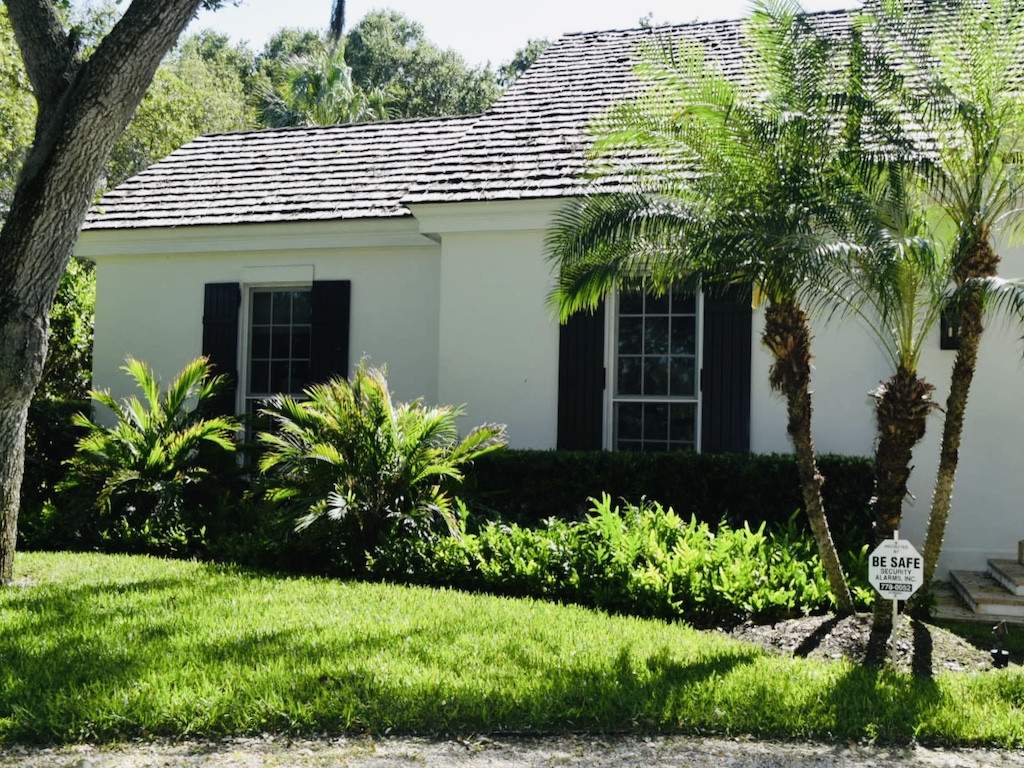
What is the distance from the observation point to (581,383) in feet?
32.9

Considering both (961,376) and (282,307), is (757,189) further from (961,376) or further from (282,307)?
(282,307)

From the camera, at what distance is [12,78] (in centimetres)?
1848

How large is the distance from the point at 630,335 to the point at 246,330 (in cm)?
516

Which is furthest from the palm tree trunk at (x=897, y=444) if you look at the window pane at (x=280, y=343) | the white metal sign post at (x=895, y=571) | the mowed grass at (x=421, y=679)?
the window pane at (x=280, y=343)

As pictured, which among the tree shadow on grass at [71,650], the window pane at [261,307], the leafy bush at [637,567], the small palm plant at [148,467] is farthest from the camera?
the window pane at [261,307]

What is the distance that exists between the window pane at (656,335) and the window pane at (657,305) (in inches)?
3.0

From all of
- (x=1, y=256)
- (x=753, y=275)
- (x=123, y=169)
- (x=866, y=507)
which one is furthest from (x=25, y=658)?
(x=123, y=169)

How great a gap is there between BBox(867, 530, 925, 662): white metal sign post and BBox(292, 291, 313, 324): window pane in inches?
329

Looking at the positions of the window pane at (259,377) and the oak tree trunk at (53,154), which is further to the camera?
the window pane at (259,377)

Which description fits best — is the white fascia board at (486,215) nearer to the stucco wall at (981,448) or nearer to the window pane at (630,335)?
the window pane at (630,335)

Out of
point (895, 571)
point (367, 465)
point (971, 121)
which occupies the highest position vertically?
point (971, 121)

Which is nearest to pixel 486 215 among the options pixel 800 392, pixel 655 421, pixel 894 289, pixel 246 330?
pixel 655 421

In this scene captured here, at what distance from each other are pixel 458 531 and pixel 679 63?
13.4ft

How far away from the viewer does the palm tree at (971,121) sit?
627 cm
